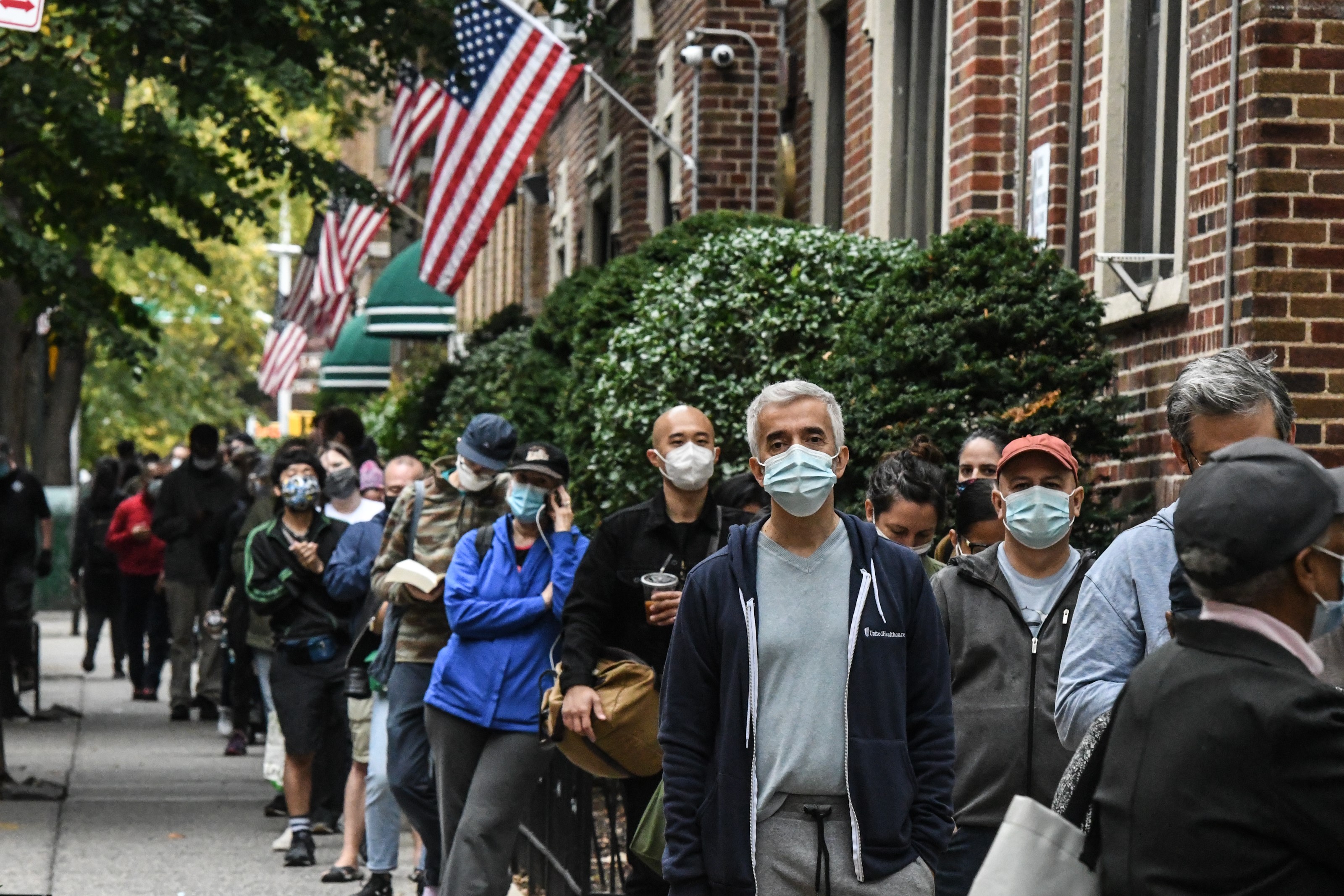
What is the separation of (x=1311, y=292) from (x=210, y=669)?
12.1m

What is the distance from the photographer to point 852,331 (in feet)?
31.4

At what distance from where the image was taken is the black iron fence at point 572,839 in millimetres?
8273

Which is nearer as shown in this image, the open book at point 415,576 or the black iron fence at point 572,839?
the black iron fence at point 572,839

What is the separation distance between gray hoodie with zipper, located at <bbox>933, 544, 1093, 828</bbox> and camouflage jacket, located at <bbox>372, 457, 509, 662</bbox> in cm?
367

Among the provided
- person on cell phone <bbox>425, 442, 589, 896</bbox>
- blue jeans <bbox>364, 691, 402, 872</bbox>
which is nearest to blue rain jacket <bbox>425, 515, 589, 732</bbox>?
person on cell phone <bbox>425, 442, 589, 896</bbox>

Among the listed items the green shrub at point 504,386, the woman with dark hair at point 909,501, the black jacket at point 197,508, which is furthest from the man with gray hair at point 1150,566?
the black jacket at point 197,508

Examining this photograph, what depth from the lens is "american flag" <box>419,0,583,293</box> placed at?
→ 1453 centimetres

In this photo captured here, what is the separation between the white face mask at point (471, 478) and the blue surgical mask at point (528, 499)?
929mm

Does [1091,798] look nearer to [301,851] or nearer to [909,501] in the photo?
[909,501]

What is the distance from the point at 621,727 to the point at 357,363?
32.5 meters

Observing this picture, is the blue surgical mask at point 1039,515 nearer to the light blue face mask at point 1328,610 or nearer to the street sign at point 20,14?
the light blue face mask at point 1328,610

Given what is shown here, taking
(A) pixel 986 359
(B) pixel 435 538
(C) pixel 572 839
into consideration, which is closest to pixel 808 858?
(C) pixel 572 839

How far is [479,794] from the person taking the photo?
8.08 meters

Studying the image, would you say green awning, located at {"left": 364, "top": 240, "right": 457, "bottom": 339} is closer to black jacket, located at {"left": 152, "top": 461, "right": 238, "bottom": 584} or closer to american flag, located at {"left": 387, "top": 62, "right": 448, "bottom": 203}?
american flag, located at {"left": 387, "top": 62, "right": 448, "bottom": 203}
